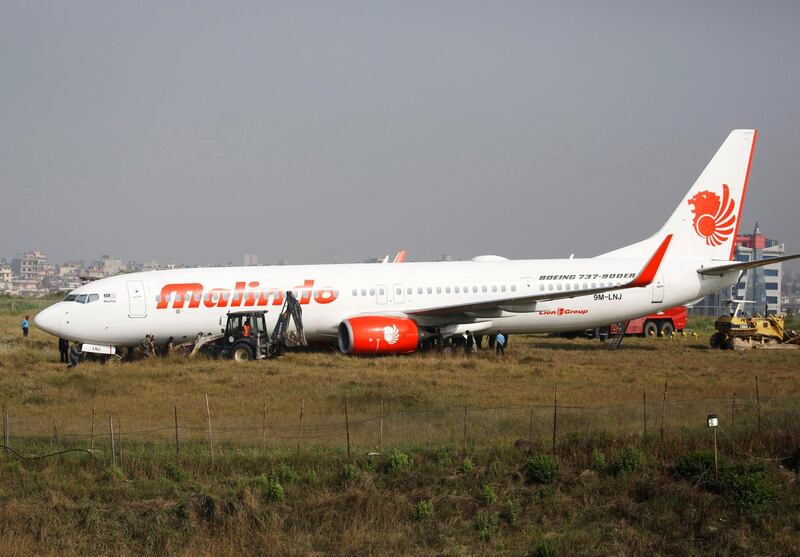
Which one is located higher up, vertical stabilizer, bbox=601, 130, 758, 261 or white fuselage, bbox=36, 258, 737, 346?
vertical stabilizer, bbox=601, 130, 758, 261

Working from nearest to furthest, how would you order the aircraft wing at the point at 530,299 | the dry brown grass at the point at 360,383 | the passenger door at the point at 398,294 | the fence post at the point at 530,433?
the fence post at the point at 530,433 < the dry brown grass at the point at 360,383 < the aircraft wing at the point at 530,299 < the passenger door at the point at 398,294

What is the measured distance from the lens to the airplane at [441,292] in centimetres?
3447

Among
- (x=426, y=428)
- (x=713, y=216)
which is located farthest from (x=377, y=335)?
(x=713, y=216)

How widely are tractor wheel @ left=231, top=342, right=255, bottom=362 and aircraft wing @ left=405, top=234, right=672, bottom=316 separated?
6.63m

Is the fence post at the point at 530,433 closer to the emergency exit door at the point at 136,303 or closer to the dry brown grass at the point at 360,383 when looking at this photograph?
the dry brown grass at the point at 360,383

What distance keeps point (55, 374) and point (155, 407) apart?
316 inches

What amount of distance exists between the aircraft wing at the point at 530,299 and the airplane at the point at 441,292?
0.05 m

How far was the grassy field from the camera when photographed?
1539 cm

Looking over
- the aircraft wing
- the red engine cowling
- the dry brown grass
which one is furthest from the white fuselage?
the red engine cowling

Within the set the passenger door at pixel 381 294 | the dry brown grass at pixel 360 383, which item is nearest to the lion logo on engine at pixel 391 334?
the dry brown grass at pixel 360 383

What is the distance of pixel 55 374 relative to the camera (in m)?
30.8

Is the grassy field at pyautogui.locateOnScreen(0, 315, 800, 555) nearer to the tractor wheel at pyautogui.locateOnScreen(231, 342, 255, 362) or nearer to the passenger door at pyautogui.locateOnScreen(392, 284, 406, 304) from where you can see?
the tractor wheel at pyautogui.locateOnScreen(231, 342, 255, 362)

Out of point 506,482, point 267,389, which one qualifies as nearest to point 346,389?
point 267,389

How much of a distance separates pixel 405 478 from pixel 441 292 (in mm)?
20673
